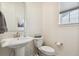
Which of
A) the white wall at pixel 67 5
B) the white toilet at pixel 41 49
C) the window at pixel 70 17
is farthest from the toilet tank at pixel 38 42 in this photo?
the white wall at pixel 67 5

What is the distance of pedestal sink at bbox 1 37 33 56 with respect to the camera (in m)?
2.11

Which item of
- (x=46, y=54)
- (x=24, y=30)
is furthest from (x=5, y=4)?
(x=46, y=54)

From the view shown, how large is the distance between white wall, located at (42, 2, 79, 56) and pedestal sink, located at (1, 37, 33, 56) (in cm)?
29

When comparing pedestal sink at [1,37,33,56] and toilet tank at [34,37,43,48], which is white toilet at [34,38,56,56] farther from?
pedestal sink at [1,37,33,56]

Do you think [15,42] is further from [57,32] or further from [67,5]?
[67,5]

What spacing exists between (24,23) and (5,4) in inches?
15.5

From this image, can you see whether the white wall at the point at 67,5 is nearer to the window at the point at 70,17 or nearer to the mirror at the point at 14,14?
the window at the point at 70,17

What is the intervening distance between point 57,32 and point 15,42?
64 centimetres

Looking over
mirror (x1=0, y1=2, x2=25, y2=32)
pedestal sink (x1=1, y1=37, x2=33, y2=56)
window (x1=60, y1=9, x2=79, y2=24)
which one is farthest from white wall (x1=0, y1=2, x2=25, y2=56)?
window (x1=60, y1=9, x2=79, y2=24)

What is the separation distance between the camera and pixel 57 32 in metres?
2.19

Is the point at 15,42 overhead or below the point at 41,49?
overhead

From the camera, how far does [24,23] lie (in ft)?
7.17

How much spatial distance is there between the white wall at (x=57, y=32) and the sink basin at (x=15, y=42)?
29 cm

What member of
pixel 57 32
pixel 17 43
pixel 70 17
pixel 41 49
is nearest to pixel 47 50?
pixel 41 49
